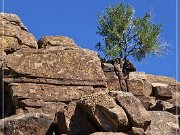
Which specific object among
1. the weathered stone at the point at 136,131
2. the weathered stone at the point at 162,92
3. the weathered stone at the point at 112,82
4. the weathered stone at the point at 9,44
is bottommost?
the weathered stone at the point at 136,131

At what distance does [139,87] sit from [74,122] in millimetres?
17164

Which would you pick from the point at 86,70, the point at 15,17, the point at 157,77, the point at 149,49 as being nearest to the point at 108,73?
the point at 157,77

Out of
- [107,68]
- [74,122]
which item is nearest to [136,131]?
[74,122]

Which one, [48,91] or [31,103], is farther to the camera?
[48,91]

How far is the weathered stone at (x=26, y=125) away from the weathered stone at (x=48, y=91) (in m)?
6.24

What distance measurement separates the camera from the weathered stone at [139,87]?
3238 cm

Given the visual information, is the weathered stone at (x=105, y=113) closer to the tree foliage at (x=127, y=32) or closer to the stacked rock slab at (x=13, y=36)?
the stacked rock slab at (x=13, y=36)

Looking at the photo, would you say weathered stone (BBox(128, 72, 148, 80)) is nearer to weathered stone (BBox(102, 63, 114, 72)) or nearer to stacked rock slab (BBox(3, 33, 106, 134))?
weathered stone (BBox(102, 63, 114, 72))

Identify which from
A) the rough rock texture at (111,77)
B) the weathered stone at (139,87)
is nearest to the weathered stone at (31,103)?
the weathered stone at (139,87)

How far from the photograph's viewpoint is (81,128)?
52.6ft

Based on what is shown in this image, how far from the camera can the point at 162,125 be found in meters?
15.9

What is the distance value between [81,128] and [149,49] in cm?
4178

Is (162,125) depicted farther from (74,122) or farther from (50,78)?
(50,78)

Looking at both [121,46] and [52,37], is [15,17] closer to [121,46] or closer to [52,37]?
[52,37]
